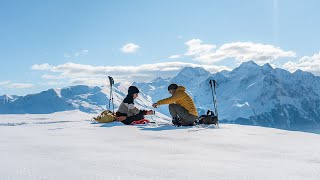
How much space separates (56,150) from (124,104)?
874 cm

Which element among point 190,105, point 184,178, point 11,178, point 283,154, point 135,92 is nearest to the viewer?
point 11,178

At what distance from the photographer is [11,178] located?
13.7 feet

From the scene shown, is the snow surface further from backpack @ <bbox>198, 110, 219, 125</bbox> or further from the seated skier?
the seated skier

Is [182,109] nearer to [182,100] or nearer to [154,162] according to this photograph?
[182,100]

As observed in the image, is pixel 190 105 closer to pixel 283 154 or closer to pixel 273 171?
pixel 283 154

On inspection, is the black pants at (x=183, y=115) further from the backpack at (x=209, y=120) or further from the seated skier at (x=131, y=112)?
the seated skier at (x=131, y=112)

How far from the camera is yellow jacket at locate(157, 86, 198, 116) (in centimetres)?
1379

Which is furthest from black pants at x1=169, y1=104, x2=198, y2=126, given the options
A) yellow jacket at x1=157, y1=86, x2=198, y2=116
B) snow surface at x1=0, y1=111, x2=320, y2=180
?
snow surface at x1=0, y1=111, x2=320, y2=180

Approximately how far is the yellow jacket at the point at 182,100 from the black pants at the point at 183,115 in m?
0.15

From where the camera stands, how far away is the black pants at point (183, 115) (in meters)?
14.1

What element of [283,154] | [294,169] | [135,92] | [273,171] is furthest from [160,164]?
[135,92]

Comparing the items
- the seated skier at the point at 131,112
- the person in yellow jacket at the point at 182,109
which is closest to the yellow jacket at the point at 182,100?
the person in yellow jacket at the point at 182,109

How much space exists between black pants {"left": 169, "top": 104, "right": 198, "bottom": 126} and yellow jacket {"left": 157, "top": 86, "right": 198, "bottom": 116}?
148mm

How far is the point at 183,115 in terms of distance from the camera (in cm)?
1408
